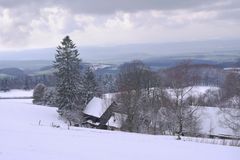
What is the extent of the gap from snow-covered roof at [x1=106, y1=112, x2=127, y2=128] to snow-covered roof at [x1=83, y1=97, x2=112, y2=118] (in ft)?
7.64

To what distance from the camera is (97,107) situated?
49.4m

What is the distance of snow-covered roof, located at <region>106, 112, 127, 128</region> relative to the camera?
1589 inches

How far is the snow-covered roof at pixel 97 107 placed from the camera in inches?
1901

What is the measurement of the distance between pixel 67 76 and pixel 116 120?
8973 mm

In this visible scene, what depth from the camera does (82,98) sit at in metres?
48.0

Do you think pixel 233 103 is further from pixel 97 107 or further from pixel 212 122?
pixel 97 107

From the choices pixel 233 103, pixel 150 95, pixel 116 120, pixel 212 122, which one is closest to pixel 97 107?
pixel 116 120

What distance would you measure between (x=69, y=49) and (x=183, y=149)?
33149 millimetres

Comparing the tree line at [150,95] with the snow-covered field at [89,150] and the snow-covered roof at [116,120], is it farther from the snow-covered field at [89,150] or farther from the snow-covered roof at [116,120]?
the snow-covered field at [89,150]

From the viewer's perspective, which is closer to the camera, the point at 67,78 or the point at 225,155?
the point at 225,155

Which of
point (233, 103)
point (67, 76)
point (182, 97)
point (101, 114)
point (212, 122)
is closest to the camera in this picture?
point (233, 103)

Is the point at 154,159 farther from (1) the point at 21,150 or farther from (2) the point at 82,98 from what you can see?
(2) the point at 82,98

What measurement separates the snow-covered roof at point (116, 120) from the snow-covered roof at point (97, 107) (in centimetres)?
233

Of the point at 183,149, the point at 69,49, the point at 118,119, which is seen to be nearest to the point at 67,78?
the point at 69,49
